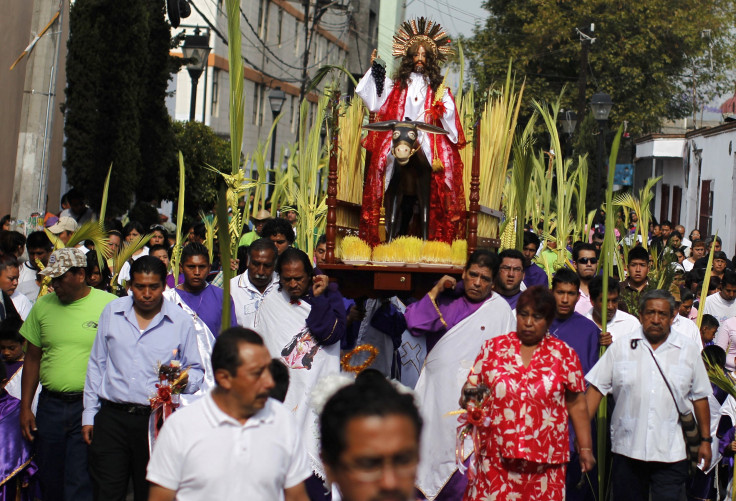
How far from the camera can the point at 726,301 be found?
1044 centimetres

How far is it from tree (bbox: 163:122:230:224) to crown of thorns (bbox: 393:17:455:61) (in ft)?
35.1

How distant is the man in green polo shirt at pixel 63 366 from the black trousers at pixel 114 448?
0.50 metres

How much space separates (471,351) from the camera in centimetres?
679

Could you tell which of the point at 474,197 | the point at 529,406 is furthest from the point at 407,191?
the point at 529,406

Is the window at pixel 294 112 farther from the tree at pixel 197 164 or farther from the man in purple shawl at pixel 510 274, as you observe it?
the man in purple shawl at pixel 510 274

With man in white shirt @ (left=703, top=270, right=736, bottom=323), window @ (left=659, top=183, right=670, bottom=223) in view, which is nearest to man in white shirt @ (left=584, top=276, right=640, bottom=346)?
man in white shirt @ (left=703, top=270, right=736, bottom=323)

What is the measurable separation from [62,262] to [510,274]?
10.0 ft

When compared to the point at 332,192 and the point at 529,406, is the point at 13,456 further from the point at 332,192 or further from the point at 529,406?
the point at 529,406

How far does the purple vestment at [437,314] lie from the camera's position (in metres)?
6.66

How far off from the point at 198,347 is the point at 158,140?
40.9 feet

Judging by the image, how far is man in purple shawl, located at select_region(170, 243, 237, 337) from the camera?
7.03 meters

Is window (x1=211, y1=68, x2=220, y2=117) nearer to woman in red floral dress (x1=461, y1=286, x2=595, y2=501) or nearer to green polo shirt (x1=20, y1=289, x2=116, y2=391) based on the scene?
green polo shirt (x1=20, y1=289, x2=116, y2=391)

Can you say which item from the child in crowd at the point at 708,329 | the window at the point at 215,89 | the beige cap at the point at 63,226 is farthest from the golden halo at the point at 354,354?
the window at the point at 215,89

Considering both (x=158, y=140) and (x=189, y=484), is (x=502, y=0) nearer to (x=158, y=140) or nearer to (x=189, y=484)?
(x=158, y=140)
